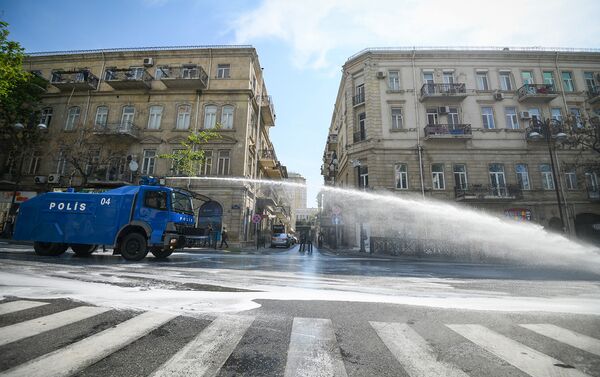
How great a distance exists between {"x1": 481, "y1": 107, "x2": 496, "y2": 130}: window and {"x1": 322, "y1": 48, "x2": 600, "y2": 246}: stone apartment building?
0.09m

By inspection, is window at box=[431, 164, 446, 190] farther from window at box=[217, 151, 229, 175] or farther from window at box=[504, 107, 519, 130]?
window at box=[217, 151, 229, 175]

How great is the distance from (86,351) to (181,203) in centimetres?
864

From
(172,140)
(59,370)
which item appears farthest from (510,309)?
(172,140)

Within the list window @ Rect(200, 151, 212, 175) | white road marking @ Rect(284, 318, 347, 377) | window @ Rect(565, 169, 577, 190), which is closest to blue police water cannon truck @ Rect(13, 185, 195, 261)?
white road marking @ Rect(284, 318, 347, 377)

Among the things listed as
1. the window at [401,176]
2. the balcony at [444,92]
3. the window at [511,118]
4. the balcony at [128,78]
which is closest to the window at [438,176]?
the window at [401,176]

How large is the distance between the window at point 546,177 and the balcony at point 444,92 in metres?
9.03

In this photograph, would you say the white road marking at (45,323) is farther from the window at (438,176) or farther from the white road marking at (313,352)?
the window at (438,176)

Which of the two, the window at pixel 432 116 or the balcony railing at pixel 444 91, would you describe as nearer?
the balcony railing at pixel 444 91

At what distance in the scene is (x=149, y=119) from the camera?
2455 cm

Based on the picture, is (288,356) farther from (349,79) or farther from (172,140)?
(349,79)

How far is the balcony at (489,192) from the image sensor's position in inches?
833

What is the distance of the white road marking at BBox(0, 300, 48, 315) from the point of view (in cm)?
314

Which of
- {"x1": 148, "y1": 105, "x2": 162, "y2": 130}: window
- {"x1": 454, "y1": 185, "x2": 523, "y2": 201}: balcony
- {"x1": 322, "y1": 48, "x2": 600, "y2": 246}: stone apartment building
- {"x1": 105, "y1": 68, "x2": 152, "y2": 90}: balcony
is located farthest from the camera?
{"x1": 148, "y1": 105, "x2": 162, "y2": 130}: window

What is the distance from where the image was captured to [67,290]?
4.27 m
